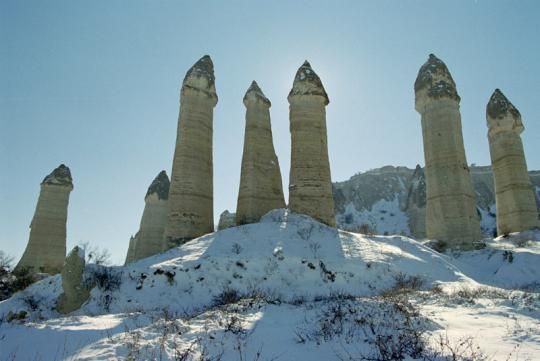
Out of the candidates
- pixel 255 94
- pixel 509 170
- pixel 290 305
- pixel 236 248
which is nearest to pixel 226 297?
pixel 290 305

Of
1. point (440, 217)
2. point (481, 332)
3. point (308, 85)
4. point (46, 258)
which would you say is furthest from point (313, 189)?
point (46, 258)

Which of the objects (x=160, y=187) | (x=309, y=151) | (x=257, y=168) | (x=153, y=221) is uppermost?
(x=160, y=187)

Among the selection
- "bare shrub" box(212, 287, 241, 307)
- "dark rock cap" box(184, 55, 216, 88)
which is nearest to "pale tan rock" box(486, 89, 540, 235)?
"dark rock cap" box(184, 55, 216, 88)

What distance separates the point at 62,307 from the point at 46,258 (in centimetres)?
1606

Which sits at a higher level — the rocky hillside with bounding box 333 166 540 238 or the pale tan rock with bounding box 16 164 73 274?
the rocky hillside with bounding box 333 166 540 238

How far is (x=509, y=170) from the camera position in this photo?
76.0ft

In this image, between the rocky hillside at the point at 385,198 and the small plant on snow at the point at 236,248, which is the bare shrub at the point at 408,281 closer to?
the small plant on snow at the point at 236,248

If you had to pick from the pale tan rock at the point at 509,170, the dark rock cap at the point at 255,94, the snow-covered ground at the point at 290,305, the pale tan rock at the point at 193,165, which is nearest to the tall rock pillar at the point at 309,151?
the snow-covered ground at the point at 290,305

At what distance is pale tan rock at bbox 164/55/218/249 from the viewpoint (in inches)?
710

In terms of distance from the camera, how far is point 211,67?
21516 mm

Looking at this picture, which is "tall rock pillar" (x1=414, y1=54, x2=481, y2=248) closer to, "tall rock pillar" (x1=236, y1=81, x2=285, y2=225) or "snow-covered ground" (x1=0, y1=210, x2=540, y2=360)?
"snow-covered ground" (x1=0, y1=210, x2=540, y2=360)

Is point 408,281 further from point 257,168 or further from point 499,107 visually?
point 499,107

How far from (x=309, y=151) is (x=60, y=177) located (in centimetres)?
1690

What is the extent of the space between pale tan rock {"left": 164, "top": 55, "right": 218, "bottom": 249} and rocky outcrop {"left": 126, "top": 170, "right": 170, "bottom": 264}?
884 cm
